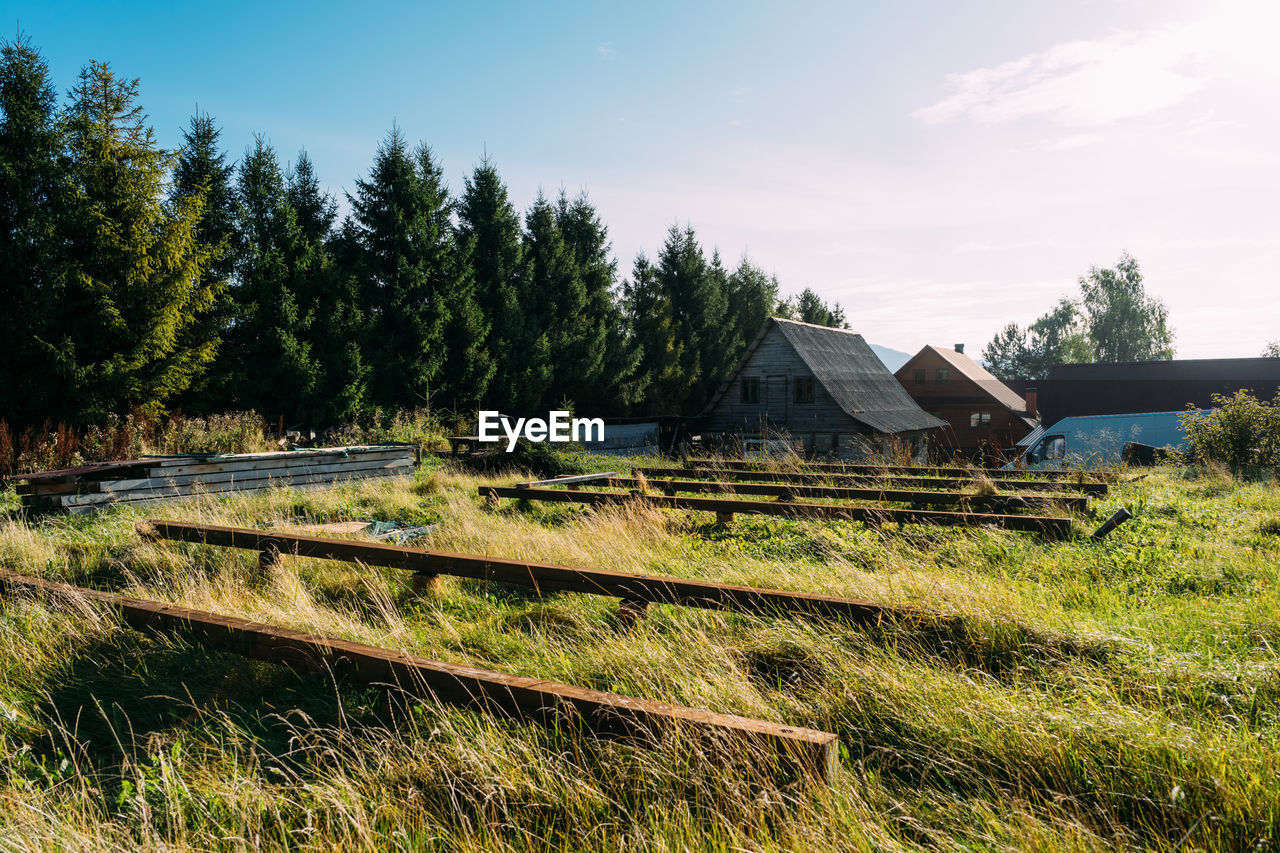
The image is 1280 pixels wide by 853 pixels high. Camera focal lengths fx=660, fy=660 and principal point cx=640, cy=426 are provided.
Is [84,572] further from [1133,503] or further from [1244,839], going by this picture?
[1133,503]

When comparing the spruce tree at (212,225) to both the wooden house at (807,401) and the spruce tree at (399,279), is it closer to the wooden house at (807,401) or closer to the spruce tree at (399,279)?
the spruce tree at (399,279)

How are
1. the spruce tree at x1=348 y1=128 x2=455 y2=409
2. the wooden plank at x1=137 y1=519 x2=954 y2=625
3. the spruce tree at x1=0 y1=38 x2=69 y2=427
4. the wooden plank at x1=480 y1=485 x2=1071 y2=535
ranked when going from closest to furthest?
the wooden plank at x1=137 y1=519 x2=954 y2=625 < the wooden plank at x1=480 y1=485 x2=1071 y2=535 < the spruce tree at x1=0 y1=38 x2=69 y2=427 < the spruce tree at x1=348 y1=128 x2=455 y2=409

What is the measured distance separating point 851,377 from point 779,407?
170 inches

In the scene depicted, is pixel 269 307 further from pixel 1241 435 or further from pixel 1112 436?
pixel 1112 436

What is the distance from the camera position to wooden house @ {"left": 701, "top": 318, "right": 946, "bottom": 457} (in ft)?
90.1

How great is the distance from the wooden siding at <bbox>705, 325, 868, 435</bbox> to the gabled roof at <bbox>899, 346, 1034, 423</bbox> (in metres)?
25.3

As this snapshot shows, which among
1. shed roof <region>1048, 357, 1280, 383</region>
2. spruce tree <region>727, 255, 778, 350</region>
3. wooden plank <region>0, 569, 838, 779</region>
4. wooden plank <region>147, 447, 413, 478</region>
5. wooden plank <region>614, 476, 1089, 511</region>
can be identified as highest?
spruce tree <region>727, 255, 778, 350</region>

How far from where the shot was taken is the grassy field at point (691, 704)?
227 cm

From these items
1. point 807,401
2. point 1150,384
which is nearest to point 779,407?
point 807,401

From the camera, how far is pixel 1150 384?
138ft

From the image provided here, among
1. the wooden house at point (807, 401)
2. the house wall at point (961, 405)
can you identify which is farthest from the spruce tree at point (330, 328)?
the house wall at point (961, 405)

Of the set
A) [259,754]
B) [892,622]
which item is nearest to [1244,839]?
[892,622]

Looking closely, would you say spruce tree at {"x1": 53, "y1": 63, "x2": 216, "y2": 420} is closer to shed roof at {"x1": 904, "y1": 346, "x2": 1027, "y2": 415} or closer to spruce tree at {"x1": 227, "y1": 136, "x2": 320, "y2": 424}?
spruce tree at {"x1": 227, "y1": 136, "x2": 320, "y2": 424}

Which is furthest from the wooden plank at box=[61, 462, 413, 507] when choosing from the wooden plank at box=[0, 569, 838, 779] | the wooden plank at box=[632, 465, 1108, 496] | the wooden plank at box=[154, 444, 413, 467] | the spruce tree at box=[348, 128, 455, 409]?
the spruce tree at box=[348, 128, 455, 409]
